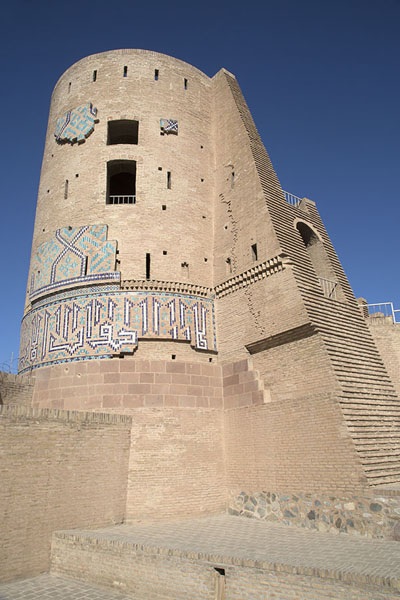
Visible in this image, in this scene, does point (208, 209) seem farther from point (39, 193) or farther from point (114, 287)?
point (39, 193)

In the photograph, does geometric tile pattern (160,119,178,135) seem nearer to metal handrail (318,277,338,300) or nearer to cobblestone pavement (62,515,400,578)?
metal handrail (318,277,338,300)

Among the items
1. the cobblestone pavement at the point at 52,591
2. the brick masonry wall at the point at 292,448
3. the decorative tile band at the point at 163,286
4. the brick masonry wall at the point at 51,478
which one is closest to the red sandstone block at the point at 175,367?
the brick masonry wall at the point at 292,448

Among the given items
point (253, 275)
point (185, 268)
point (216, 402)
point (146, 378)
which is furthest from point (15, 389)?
point (253, 275)

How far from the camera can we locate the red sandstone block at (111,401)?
942cm

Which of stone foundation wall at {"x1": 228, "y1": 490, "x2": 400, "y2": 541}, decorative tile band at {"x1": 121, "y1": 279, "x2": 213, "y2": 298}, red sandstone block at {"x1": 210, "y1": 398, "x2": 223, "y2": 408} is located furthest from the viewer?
decorative tile band at {"x1": 121, "y1": 279, "x2": 213, "y2": 298}

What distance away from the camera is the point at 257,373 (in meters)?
9.61

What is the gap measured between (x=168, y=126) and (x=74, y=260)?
4.44 metres

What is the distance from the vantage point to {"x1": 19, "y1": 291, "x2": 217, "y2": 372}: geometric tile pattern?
9.97m

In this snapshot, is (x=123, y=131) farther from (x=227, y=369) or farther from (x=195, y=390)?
(x=195, y=390)

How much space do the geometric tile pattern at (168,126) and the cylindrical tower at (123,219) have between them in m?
0.04

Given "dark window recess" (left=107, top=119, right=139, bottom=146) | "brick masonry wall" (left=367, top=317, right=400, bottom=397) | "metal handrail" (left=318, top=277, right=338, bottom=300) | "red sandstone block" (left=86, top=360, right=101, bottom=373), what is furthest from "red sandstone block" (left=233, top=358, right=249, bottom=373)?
"dark window recess" (left=107, top=119, right=139, bottom=146)

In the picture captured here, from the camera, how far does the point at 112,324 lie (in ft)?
33.0

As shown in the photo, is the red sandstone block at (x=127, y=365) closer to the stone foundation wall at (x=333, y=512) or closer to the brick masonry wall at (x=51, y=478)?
the brick masonry wall at (x=51, y=478)

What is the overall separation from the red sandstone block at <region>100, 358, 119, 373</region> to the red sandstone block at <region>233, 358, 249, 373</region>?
2.49 m
